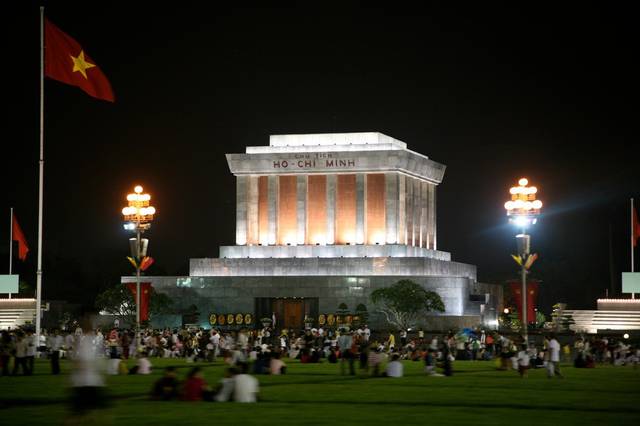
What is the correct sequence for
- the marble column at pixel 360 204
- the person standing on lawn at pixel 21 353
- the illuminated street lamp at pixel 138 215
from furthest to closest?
the marble column at pixel 360 204 < the illuminated street lamp at pixel 138 215 < the person standing on lawn at pixel 21 353

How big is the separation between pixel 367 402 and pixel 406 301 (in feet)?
131

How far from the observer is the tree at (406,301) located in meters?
65.7

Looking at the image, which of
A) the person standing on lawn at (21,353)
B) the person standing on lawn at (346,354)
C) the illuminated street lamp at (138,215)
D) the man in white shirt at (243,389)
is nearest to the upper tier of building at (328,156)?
the illuminated street lamp at (138,215)

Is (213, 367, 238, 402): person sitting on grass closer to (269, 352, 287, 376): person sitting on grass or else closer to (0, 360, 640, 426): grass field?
(0, 360, 640, 426): grass field

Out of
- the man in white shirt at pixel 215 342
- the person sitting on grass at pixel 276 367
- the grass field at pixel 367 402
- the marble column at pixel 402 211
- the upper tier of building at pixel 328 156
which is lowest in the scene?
the grass field at pixel 367 402

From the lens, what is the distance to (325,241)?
76000 millimetres

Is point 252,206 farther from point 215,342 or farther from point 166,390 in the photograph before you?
point 166,390

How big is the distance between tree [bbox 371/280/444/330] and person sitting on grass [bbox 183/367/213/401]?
40355 millimetres

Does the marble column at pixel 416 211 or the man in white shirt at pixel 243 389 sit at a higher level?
the marble column at pixel 416 211

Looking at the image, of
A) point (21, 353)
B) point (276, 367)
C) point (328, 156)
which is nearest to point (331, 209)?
point (328, 156)

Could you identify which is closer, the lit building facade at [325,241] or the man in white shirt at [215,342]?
the man in white shirt at [215,342]

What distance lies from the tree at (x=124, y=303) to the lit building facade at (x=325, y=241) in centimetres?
237

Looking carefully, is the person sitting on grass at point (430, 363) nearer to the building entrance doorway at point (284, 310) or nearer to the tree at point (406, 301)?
the tree at point (406, 301)

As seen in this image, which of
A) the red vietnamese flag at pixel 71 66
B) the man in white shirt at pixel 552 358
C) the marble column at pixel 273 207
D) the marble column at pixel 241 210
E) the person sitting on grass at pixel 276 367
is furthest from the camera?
the marble column at pixel 241 210
